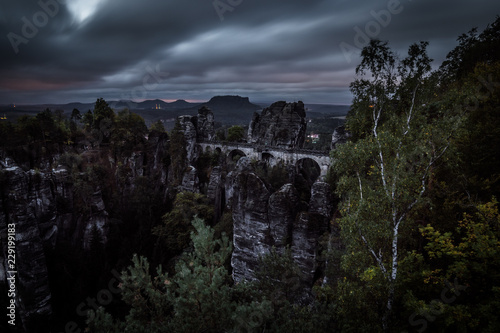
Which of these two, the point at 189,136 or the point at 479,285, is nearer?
the point at 479,285

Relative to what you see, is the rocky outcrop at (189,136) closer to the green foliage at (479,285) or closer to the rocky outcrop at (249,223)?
the rocky outcrop at (249,223)

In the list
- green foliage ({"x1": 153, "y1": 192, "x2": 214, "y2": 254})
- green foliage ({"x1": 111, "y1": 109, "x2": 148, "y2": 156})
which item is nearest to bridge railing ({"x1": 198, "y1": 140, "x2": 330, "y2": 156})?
green foliage ({"x1": 111, "y1": 109, "x2": 148, "y2": 156})

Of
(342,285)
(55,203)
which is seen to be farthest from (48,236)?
(342,285)

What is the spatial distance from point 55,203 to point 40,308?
1113cm

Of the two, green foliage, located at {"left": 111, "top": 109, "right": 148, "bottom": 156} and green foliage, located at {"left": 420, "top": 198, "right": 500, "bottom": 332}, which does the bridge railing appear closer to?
green foliage, located at {"left": 111, "top": 109, "right": 148, "bottom": 156}

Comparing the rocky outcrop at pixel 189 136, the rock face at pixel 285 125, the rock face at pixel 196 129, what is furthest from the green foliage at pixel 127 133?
the rock face at pixel 285 125

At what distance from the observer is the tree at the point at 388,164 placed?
932 cm

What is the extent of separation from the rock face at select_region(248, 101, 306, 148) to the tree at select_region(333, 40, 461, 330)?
109 feet

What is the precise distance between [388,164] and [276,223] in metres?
9.28

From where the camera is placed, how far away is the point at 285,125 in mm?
46312

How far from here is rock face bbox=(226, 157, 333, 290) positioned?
1644 cm

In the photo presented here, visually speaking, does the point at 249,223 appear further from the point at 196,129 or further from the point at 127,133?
the point at 196,129

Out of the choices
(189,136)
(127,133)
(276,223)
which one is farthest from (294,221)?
(189,136)

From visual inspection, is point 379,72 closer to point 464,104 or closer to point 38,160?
point 464,104
